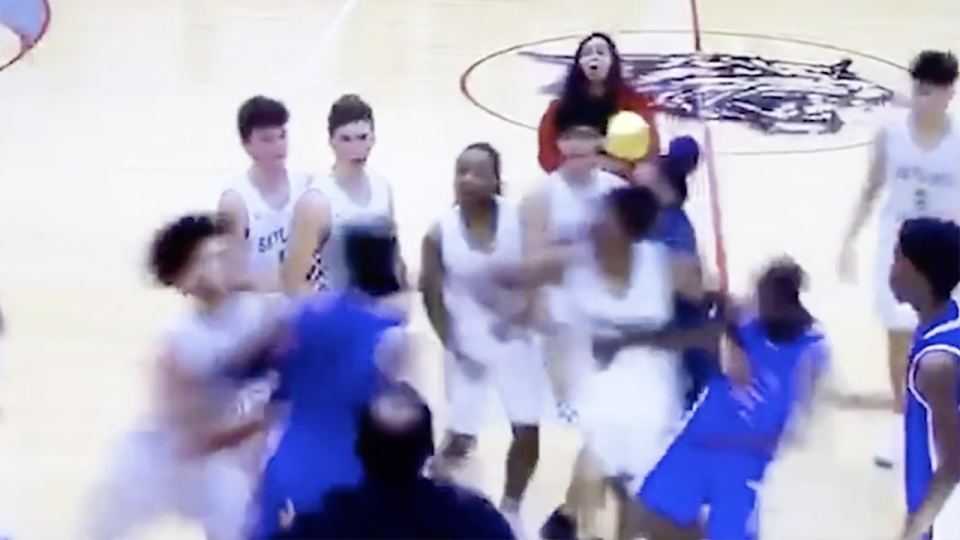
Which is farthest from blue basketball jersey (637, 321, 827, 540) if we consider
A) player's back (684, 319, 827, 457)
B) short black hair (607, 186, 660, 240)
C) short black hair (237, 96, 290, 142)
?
short black hair (237, 96, 290, 142)

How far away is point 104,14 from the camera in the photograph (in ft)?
46.7

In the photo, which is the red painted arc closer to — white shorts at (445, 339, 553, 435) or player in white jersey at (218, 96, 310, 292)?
player in white jersey at (218, 96, 310, 292)

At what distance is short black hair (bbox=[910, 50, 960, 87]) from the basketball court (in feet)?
4.72

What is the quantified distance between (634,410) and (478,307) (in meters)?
0.79

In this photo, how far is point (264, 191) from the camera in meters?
6.35

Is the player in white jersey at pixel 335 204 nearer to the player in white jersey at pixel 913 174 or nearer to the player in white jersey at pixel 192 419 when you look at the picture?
the player in white jersey at pixel 192 419

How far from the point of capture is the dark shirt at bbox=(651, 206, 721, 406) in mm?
5898

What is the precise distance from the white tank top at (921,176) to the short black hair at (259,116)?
8.41 ft

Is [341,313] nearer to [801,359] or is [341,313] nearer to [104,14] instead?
[801,359]

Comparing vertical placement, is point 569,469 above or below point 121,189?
below

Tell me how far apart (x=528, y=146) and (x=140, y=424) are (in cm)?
638

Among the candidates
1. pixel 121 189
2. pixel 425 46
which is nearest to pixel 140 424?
pixel 121 189

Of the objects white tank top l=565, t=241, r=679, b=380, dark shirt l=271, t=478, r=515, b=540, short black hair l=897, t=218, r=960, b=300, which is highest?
short black hair l=897, t=218, r=960, b=300

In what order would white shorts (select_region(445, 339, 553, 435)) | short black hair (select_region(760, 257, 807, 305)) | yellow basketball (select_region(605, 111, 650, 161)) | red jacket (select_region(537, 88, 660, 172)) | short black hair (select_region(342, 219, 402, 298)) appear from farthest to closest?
red jacket (select_region(537, 88, 660, 172)), yellow basketball (select_region(605, 111, 650, 161)), white shorts (select_region(445, 339, 553, 435)), short black hair (select_region(342, 219, 402, 298)), short black hair (select_region(760, 257, 807, 305))
